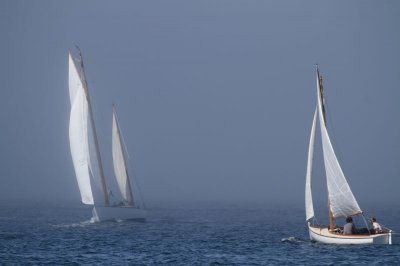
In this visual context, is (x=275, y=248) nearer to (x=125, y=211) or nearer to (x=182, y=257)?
(x=182, y=257)

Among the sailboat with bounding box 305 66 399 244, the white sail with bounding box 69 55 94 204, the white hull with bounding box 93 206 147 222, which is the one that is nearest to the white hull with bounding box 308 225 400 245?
the sailboat with bounding box 305 66 399 244

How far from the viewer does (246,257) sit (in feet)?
175

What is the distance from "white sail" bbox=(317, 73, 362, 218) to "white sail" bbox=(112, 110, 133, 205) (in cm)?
3174

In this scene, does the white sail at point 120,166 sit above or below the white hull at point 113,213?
above

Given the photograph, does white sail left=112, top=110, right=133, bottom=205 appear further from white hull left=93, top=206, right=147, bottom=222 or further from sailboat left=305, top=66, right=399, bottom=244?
sailboat left=305, top=66, right=399, bottom=244

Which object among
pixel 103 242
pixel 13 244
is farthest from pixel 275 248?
pixel 13 244

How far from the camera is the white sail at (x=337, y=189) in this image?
2333 inches

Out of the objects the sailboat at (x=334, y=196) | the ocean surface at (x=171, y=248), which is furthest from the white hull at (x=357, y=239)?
the ocean surface at (x=171, y=248)

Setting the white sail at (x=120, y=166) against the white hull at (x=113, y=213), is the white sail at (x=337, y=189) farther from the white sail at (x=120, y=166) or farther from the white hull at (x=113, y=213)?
the white sail at (x=120, y=166)

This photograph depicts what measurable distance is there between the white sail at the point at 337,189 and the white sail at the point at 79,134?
31034 mm

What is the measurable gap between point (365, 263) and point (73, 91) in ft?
151

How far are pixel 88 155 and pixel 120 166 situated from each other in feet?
14.4

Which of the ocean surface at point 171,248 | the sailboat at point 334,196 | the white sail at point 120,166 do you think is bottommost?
the ocean surface at point 171,248

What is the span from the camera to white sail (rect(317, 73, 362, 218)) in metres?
59.2
